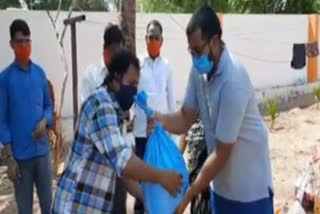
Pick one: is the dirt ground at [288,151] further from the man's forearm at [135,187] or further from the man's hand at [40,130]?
the man's forearm at [135,187]

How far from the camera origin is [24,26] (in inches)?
159

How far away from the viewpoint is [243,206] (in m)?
2.84

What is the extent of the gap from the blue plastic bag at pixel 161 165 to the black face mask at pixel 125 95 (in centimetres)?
16

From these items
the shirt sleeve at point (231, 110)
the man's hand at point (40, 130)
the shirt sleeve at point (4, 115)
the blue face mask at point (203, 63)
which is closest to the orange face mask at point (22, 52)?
the shirt sleeve at point (4, 115)

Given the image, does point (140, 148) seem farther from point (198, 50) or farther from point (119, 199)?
point (198, 50)

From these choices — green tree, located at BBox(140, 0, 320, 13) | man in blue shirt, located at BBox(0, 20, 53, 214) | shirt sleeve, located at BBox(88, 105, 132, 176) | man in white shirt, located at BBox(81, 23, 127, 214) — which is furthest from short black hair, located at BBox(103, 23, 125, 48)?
green tree, located at BBox(140, 0, 320, 13)

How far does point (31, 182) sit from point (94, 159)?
5.63 ft

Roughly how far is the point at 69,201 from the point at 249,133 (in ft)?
2.83

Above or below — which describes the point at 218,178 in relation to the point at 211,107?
below

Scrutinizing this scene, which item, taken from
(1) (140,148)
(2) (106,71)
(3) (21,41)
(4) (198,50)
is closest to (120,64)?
(4) (198,50)

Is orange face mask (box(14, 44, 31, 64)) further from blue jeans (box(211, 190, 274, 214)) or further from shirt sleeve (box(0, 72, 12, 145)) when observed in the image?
blue jeans (box(211, 190, 274, 214))

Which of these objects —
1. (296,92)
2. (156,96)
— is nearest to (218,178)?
Result: (156,96)

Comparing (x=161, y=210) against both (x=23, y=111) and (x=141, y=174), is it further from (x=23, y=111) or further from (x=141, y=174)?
(x=23, y=111)

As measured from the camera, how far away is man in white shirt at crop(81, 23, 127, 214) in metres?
3.28
